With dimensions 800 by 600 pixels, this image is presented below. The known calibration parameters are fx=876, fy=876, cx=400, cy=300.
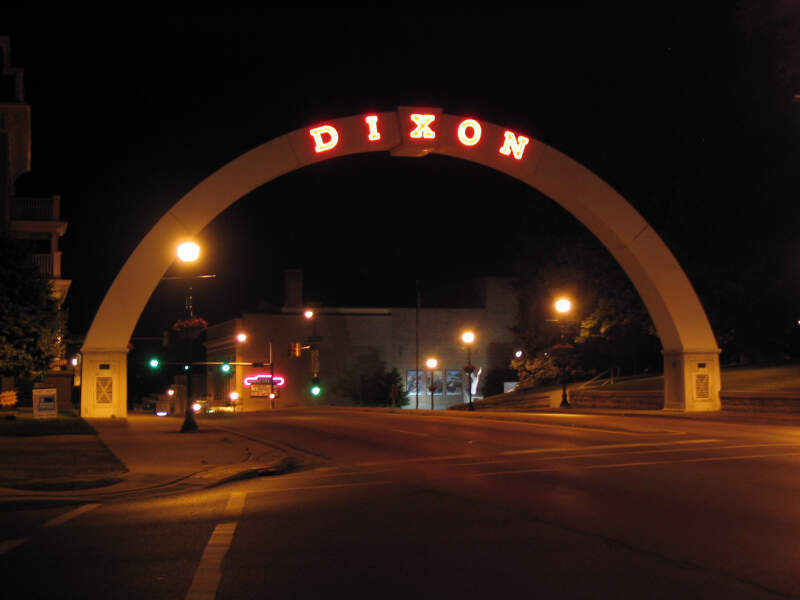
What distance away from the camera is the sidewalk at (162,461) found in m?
13.3

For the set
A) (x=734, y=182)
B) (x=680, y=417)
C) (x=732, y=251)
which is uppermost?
(x=734, y=182)

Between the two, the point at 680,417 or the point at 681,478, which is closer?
the point at 681,478

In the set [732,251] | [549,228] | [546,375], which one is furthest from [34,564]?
[546,375]

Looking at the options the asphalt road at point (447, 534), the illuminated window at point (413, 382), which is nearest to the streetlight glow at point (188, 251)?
the asphalt road at point (447, 534)

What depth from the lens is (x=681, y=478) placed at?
13.4 meters

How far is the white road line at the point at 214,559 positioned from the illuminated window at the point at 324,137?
1811 cm

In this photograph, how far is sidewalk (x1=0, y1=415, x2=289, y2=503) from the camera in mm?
13305

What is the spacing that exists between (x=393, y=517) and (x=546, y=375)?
147 feet

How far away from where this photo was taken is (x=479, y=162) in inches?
1163

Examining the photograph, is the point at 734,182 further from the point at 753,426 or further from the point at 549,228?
the point at 753,426

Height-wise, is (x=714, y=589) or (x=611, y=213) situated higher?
(x=611, y=213)

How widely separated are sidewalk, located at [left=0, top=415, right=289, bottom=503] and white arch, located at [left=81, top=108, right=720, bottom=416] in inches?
145

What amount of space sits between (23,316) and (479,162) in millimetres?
15164

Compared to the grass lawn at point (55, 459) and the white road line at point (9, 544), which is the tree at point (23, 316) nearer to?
A: the grass lawn at point (55, 459)
